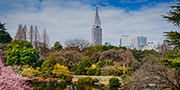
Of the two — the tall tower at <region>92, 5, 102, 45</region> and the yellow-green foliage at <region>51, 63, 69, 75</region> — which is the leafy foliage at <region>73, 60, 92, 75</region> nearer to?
the yellow-green foliage at <region>51, 63, 69, 75</region>

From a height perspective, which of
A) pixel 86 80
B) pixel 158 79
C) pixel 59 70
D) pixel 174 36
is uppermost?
pixel 174 36

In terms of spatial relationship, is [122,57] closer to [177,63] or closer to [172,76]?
[172,76]

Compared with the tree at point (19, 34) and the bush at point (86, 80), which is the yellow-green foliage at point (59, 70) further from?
the tree at point (19, 34)

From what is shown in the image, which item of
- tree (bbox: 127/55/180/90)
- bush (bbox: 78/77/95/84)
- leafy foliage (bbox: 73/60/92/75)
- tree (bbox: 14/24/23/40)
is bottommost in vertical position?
bush (bbox: 78/77/95/84)

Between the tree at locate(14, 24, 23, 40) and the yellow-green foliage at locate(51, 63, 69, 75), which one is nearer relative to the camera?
the yellow-green foliage at locate(51, 63, 69, 75)

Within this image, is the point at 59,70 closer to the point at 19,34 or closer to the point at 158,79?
the point at 158,79

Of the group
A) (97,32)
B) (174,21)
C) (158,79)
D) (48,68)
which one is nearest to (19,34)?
(48,68)

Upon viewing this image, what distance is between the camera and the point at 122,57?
20562 mm

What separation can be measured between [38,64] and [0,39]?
6.49 m

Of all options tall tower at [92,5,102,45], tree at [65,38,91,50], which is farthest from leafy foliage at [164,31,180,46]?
tall tower at [92,5,102,45]

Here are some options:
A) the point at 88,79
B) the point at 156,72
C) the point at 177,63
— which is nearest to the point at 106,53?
the point at 88,79

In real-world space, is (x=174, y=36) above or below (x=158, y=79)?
above

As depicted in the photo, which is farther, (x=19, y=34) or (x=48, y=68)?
(x=19, y=34)

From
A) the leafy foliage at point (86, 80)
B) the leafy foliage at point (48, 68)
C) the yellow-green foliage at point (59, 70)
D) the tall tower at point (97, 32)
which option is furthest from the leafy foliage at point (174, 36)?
the tall tower at point (97, 32)
